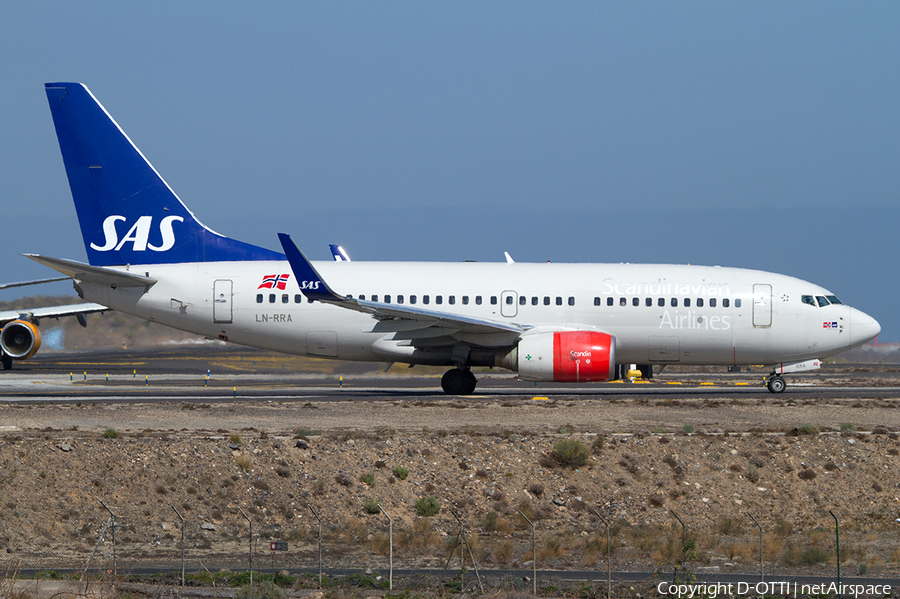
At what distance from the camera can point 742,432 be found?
23.5 m

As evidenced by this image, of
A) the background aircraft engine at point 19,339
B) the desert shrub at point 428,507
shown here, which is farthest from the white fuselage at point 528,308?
the background aircraft engine at point 19,339

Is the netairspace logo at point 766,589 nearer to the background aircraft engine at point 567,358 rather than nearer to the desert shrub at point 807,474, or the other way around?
the desert shrub at point 807,474

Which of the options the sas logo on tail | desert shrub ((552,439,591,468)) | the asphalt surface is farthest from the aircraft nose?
the sas logo on tail

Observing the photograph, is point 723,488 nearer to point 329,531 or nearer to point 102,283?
point 329,531

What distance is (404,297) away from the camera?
29.4 metres

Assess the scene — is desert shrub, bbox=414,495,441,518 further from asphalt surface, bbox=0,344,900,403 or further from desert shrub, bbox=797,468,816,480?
asphalt surface, bbox=0,344,900,403

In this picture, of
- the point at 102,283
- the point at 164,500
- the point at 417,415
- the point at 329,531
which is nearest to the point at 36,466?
the point at 164,500

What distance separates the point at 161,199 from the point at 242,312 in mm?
4760

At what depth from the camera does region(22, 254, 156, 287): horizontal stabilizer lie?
27.6 metres

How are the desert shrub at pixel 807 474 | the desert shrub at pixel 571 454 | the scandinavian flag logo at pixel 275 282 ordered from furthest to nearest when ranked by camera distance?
the scandinavian flag logo at pixel 275 282
the desert shrub at pixel 807 474
the desert shrub at pixel 571 454

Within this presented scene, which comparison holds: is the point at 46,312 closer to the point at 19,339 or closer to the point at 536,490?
the point at 19,339

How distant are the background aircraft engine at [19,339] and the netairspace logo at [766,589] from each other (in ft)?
136

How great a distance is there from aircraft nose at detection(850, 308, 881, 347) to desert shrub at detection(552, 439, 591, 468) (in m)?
13.0

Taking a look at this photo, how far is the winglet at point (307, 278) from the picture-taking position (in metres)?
26.4
